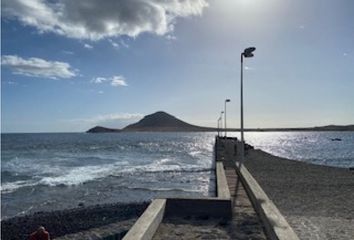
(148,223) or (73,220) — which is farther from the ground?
(148,223)

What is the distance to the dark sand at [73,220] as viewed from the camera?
1580 centimetres

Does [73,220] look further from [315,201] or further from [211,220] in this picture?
[315,201]

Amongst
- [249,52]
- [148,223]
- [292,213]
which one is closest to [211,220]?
[148,223]

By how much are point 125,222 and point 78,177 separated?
59.9ft

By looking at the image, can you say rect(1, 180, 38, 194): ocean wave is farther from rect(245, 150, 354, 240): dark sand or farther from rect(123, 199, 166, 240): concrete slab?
rect(123, 199, 166, 240): concrete slab

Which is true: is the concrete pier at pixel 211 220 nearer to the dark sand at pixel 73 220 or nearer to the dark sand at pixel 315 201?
the dark sand at pixel 315 201

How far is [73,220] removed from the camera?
1723cm

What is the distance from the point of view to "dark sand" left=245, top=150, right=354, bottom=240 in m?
10.3

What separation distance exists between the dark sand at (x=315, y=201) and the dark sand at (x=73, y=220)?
19.0 feet

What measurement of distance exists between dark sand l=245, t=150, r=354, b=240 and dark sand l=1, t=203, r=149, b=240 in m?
5.79

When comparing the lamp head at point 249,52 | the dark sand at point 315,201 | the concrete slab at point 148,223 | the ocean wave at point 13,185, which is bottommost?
the ocean wave at point 13,185

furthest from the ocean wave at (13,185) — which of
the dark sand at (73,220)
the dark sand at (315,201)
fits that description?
the dark sand at (315,201)

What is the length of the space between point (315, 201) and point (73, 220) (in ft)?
31.3

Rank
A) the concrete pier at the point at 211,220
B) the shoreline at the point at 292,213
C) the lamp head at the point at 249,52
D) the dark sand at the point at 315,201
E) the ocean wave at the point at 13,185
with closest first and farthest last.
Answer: the concrete pier at the point at 211,220 → the dark sand at the point at 315,201 → the shoreline at the point at 292,213 → the lamp head at the point at 249,52 → the ocean wave at the point at 13,185
